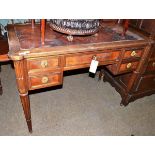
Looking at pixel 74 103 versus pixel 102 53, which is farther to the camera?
pixel 74 103

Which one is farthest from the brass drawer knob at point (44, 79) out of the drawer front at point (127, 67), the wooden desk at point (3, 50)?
the drawer front at point (127, 67)

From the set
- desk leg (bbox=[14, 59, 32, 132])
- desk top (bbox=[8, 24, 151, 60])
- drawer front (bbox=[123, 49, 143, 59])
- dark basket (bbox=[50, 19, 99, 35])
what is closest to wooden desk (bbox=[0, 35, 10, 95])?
desk top (bbox=[8, 24, 151, 60])

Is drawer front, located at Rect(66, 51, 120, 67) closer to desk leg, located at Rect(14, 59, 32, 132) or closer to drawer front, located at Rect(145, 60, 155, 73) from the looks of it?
desk leg, located at Rect(14, 59, 32, 132)

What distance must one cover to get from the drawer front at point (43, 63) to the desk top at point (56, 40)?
63mm

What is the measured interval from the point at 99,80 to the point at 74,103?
63 centimetres

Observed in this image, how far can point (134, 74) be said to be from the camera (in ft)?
6.28

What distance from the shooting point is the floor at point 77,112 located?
1.87 meters

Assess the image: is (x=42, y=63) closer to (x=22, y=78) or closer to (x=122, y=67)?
(x=22, y=78)

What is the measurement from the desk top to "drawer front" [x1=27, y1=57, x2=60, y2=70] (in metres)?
0.06

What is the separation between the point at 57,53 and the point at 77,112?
0.97m

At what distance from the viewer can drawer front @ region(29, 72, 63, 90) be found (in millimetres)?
1396

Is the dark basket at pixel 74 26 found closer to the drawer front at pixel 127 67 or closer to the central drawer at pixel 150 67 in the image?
the drawer front at pixel 127 67
